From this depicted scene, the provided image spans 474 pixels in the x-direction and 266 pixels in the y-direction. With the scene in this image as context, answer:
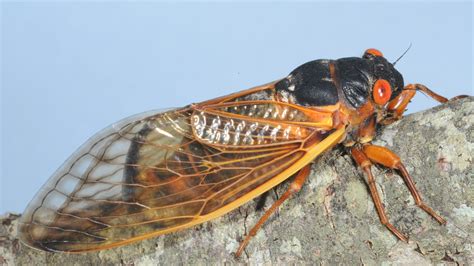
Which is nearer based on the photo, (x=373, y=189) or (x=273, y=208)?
(x=373, y=189)

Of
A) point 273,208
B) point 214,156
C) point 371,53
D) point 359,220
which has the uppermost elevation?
point 371,53

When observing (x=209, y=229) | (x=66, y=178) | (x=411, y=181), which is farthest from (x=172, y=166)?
(x=411, y=181)

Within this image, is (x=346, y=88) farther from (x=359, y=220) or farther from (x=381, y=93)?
(x=359, y=220)

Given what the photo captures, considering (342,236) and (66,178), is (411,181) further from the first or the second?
(66,178)

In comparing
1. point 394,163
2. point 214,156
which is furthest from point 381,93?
point 214,156

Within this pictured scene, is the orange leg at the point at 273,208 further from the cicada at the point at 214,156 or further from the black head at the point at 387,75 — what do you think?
the black head at the point at 387,75

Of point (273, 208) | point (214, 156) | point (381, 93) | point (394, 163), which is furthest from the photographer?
point (381, 93)

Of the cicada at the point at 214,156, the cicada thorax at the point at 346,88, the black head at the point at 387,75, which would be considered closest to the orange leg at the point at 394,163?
the cicada at the point at 214,156
